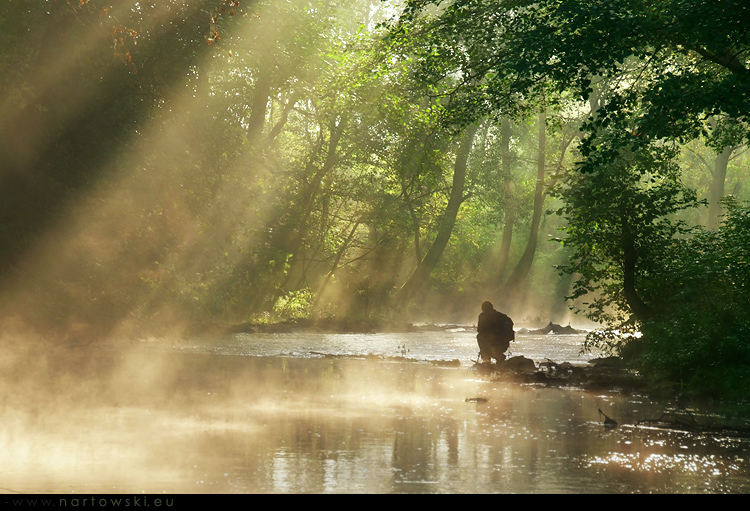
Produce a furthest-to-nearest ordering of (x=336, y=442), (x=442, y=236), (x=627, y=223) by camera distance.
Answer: (x=442, y=236) → (x=627, y=223) → (x=336, y=442)

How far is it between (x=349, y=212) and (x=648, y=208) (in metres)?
29.0

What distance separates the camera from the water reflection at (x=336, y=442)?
724 centimetres

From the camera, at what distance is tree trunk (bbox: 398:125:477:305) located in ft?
145

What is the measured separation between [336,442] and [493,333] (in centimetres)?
1116

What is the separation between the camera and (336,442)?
30.5 feet

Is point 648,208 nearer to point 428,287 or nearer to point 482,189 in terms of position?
point 482,189

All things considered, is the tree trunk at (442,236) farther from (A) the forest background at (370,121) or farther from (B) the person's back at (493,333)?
(B) the person's back at (493,333)

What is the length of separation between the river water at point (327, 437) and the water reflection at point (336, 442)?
0.09ft

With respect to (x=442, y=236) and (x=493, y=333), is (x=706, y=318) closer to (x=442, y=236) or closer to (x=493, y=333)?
(x=493, y=333)

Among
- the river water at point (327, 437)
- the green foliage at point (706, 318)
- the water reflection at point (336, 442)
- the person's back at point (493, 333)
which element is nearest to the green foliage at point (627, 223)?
the green foliage at point (706, 318)

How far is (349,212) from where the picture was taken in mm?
46469

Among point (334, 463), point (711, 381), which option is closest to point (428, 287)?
point (711, 381)

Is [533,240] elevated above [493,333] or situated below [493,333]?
above

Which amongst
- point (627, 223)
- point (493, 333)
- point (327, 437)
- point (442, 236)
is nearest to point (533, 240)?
Answer: point (442, 236)
